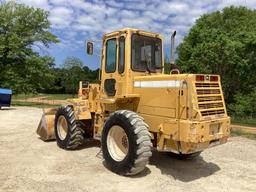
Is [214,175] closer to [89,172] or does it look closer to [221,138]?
[221,138]

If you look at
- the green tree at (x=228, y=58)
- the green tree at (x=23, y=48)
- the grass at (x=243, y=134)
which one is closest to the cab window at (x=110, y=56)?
the grass at (x=243, y=134)

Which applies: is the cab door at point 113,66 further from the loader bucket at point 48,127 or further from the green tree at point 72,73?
the green tree at point 72,73

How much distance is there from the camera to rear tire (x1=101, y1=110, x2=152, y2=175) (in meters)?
6.79

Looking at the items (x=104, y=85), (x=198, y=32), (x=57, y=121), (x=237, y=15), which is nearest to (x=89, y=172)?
(x=104, y=85)

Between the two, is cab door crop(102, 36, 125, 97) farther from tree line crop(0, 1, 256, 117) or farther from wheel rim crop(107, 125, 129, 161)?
tree line crop(0, 1, 256, 117)

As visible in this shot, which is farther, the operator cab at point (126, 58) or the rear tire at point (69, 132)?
the rear tire at point (69, 132)

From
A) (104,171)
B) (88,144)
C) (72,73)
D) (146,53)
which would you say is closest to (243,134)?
(88,144)

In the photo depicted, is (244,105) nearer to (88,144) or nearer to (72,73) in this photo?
(88,144)

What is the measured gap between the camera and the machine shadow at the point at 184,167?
7.31 metres

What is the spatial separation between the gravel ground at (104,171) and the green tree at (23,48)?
23164 millimetres

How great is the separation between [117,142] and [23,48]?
2822 centimetres

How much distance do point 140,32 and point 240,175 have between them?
12.5ft

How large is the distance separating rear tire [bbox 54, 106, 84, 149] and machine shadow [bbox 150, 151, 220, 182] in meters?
2.04

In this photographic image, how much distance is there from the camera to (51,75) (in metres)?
34.3
